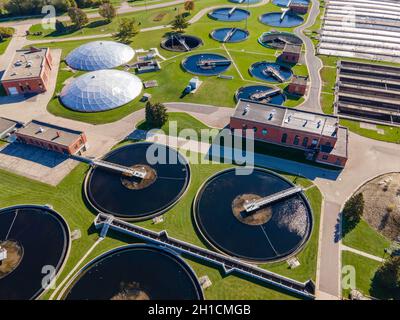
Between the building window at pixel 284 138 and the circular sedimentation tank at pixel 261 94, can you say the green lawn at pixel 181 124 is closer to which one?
the circular sedimentation tank at pixel 261 94

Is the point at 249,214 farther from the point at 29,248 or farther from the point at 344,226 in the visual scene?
the point at 29,248

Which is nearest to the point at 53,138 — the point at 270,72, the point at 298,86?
the point at 298,86

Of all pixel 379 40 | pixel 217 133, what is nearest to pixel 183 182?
pixel 217 133

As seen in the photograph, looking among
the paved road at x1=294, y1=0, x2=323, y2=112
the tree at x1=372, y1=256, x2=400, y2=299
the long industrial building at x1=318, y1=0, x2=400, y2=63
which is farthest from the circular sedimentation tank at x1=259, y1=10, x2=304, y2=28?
the tree at x1=372, y1=256, x2=400, y2=299

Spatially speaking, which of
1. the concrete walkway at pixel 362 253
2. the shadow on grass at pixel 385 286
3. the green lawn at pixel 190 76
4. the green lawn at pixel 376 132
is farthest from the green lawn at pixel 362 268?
the green lawn at pixel 190 76

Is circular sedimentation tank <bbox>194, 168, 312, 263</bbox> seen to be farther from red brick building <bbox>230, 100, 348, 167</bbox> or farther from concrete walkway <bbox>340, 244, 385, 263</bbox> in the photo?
red brick building <bbox>230, 100, 348, 167</bbox>
